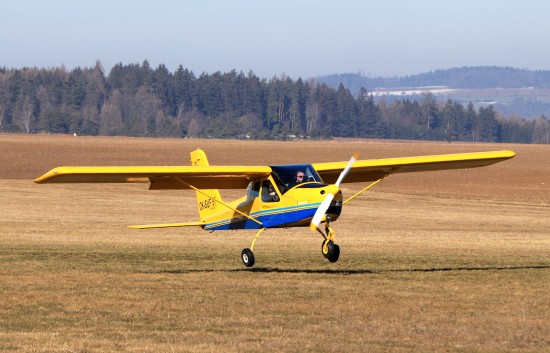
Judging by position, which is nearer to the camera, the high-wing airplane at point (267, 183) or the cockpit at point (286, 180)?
the high-wing airplane at point (267, 183)

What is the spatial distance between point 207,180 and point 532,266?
5776 mm

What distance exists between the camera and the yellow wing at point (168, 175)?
55.9 ft

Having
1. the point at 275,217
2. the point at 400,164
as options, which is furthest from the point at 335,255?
the point at 400,164

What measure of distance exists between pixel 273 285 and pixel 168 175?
131 inches

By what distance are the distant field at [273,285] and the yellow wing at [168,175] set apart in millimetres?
1445

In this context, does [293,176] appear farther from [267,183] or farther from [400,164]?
[400,164]

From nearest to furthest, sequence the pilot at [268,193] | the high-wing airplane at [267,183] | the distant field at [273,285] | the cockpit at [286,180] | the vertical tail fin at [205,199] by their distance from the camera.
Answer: the distant field at [273,285]
the high-wing airplane at [267,183]
the cockpit at [286,180]
the pilot at [268,193]
the vertical tail fin at [205,199]

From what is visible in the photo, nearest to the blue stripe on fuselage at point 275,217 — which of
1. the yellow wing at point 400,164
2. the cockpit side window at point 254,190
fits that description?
the cockpit side window at point 254,190

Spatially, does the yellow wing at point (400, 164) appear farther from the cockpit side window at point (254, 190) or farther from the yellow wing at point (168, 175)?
the yellow wing at point (168, 175)

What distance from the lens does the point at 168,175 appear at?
17.9 metres

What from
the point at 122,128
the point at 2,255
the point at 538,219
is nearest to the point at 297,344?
the point at 2,255

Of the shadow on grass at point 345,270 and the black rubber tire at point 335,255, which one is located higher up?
the black rubber tire at point 335,255

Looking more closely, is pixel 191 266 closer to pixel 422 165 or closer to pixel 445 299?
pixel 422 165

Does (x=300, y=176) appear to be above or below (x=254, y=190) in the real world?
above
